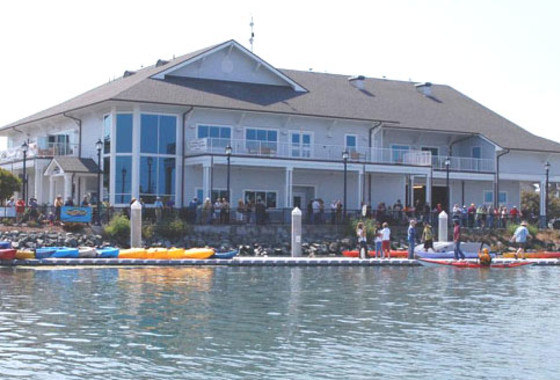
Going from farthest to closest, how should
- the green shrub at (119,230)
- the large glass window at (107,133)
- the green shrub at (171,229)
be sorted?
the large glass window at (107,133) < the green shrub at (171,229) < the green shrub at (119,230)

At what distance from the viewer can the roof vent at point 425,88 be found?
6369 centimetres

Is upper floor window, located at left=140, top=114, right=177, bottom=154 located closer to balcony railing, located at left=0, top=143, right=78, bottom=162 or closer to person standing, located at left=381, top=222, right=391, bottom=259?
balcony railing, located at left=0, top=143, right=78, bottom=162

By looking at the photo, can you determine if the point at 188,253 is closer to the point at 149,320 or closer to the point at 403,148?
the point at 149,320

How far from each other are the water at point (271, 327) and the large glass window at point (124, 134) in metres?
16.8

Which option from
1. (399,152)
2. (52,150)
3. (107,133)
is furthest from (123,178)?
(399,152)

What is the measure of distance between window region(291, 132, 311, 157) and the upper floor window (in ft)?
21.6

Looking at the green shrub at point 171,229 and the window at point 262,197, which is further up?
the window at point 262,197

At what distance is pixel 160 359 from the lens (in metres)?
16.6

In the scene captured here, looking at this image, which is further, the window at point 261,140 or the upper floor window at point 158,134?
the window at point 261,140

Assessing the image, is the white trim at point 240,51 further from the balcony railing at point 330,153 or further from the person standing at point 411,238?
the person standing at point 411,238

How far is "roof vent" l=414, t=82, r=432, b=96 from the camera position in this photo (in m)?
63.7

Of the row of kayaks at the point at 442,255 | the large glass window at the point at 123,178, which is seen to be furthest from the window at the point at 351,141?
the large glass window at the point at 123,178

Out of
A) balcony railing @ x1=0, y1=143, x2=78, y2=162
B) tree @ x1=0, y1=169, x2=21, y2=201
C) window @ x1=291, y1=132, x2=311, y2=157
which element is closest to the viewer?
tree @ x1=0, y1=169, x2=21, y2=201

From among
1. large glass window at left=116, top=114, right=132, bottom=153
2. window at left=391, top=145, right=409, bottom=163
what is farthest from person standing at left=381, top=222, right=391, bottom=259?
window at left=391, top=145, right=409, bottom=163
